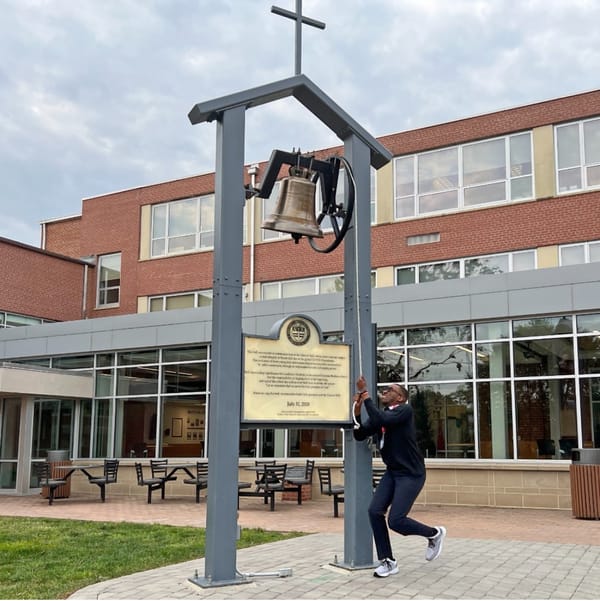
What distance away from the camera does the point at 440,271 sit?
23.1 meters

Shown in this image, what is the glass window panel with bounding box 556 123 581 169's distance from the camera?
69.9 feet

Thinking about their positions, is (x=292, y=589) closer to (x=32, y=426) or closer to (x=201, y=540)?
(x=201, y=540)

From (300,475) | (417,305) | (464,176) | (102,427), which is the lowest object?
(300,475)

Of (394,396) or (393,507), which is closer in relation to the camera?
(393,507)

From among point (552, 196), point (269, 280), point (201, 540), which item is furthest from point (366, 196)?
point (269, 280)

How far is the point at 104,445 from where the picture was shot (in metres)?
22.1

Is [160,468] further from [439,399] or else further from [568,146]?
[568,146]

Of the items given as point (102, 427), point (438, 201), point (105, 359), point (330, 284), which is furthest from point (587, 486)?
point (105, 359)

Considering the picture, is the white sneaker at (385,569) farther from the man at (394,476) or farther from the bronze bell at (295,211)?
the bronze bell at (295,211)

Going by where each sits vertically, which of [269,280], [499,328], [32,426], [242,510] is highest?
[269,280]

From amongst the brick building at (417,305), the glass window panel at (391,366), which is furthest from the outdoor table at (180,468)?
the glass window panel at (391,366)

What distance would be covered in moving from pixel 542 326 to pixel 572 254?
5.62m

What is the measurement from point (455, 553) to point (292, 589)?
8.92 feet

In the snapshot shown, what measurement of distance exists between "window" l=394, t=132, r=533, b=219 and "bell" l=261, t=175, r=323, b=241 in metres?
Result: 15.3
